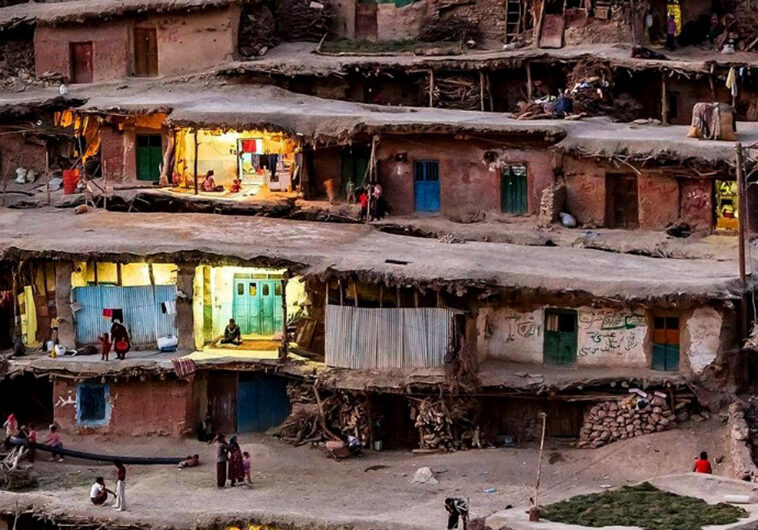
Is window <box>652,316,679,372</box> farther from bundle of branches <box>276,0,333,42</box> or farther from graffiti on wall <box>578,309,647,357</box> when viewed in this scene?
bundle of branches <box>276,0,333,42</box>

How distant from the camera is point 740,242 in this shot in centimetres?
5141

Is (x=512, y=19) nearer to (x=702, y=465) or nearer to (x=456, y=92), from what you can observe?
(x=456, y=92)

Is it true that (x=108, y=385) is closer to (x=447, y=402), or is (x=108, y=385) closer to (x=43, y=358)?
(x=43, y=358)

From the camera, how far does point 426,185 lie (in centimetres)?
5888

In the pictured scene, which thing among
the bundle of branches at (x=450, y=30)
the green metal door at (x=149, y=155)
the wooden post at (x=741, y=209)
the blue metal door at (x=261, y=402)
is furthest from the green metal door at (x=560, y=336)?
the green metal door at (x=149, y=155)

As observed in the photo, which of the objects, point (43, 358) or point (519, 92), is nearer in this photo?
point (43, 358)

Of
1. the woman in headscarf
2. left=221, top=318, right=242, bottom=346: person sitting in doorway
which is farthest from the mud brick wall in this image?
the woman in headscarf

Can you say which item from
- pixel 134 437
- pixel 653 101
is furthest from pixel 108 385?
pixel 653 101

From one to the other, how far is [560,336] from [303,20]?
16233 millimetres

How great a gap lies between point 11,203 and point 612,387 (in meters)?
19.4

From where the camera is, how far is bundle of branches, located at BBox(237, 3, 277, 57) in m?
63.8

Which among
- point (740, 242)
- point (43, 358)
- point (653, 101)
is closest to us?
point (740, 242)

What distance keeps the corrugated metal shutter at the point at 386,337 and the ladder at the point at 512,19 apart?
1316 cm

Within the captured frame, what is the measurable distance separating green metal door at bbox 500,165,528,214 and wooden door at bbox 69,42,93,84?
14.1m
